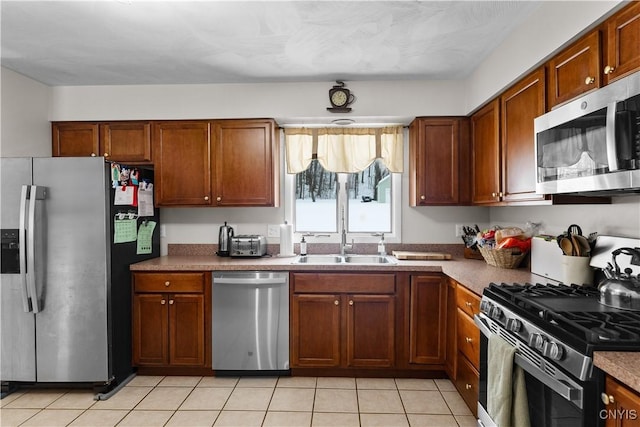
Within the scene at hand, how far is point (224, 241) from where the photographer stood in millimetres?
3379

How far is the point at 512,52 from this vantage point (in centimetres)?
238

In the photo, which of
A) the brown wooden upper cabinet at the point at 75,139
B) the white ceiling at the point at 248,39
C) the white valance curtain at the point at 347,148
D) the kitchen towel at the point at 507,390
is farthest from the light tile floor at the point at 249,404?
the white ceiling at the point at 248,39

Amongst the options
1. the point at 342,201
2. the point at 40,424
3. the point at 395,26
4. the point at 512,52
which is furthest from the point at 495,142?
the point at 40,424

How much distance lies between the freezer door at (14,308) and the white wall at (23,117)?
473 millimetres

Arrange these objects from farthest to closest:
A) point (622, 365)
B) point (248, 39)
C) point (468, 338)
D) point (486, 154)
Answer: point (486, 154) < point (248, 39) < point (468, 338) < point (622, 365)

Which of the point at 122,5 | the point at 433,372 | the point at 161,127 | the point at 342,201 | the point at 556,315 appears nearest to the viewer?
the point at 556,315

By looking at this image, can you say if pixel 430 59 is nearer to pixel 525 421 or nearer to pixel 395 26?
pixel 395 26

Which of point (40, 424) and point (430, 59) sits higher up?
point (430, 59)

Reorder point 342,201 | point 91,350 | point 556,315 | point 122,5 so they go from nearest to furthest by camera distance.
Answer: point 556,315 → point 122,5 → point 91,350 → point 342,201

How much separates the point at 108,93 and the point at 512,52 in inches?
128

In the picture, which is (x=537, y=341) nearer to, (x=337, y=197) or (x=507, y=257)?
(x=507, y=257)

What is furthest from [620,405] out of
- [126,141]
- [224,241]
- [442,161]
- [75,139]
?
[75,139]

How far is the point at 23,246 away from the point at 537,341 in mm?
3117

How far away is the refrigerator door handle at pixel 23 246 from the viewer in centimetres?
257
